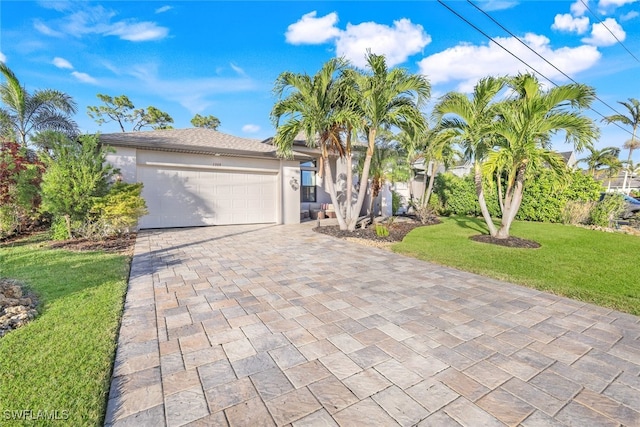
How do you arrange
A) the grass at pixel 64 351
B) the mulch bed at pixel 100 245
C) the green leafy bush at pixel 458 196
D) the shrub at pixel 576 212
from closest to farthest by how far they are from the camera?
the grass at pixel 64 351 → the mulch bed at pixel 100 245 → the shrub at pixel 576 212 → the green leafy bush at pixel 458 196

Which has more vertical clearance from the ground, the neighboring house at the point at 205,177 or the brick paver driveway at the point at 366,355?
the neighboring house at the point at 205,177

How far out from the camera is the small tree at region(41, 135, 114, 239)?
702 cm

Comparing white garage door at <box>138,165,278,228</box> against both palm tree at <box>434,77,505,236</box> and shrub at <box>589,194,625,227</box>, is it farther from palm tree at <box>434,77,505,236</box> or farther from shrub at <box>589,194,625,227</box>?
shrub at <box>589,194,625,227</box>

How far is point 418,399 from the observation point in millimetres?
2023

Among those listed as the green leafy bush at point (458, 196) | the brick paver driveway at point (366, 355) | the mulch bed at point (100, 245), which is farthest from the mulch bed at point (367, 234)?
the green leafy bush at point (458, 196)

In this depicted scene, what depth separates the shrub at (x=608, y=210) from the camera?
10359mm

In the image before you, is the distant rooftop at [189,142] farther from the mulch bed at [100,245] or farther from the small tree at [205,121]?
the small tree at [205,121]

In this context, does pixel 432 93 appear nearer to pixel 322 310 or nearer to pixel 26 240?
pixel 322 310

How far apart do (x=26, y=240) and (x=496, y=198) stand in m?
17.9

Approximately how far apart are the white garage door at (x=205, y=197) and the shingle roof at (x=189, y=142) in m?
0.88

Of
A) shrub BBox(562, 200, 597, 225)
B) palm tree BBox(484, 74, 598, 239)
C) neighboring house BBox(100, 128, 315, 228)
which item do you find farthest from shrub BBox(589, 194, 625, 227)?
neighboring house BBox(100, 128, 315, 228)

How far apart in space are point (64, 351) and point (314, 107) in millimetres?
7997

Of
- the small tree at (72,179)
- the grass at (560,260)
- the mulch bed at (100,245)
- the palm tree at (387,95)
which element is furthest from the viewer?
the palm tree at (387,95)

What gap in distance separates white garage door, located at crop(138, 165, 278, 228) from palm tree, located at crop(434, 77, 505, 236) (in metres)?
7.35
